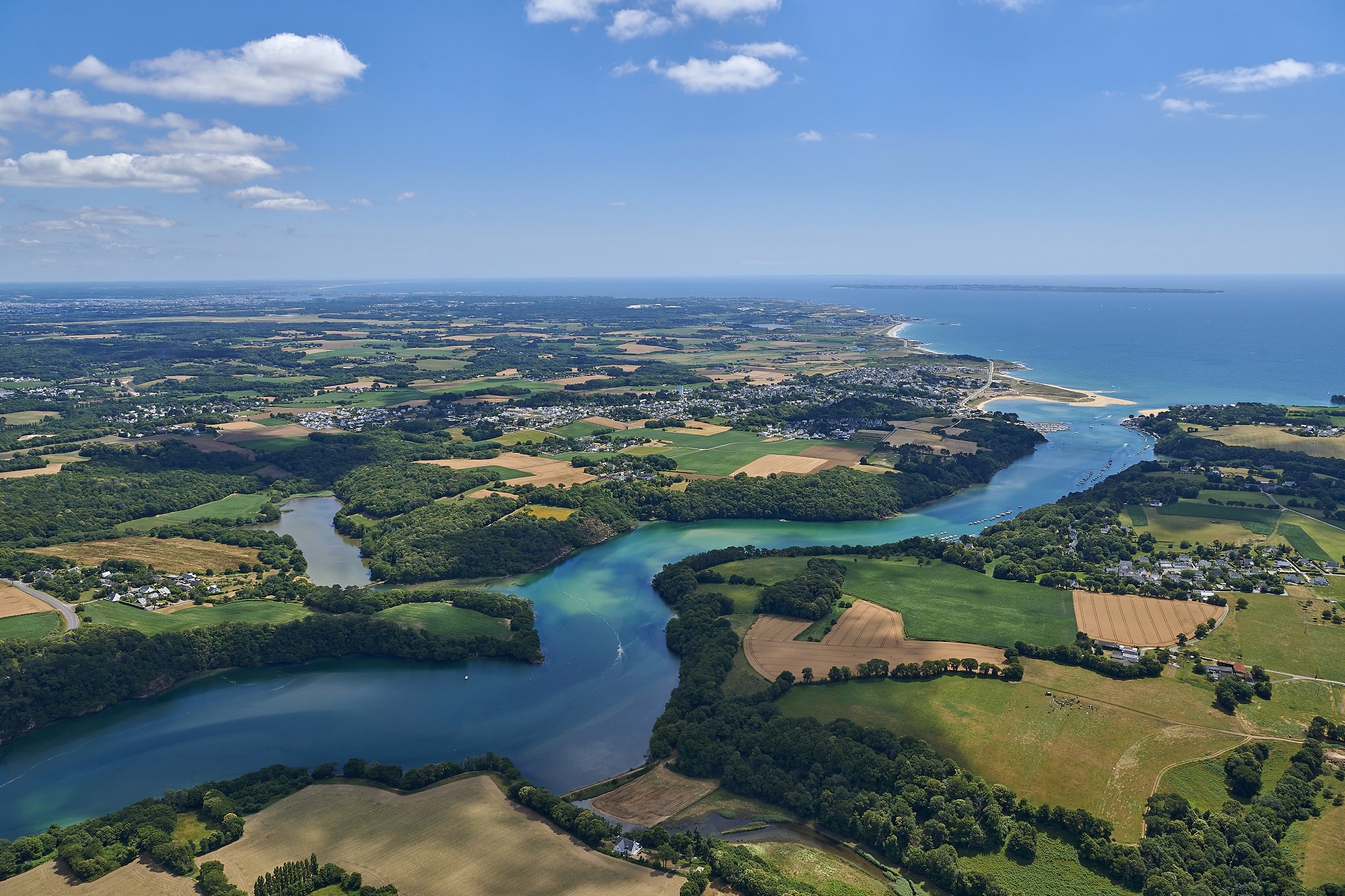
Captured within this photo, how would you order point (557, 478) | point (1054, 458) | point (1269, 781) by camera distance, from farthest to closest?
point (1054, 458) < point (557, 478) < point (1269, 781)

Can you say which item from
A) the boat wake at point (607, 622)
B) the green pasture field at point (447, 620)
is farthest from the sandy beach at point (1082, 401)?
the green pasture field at point (447, 620)

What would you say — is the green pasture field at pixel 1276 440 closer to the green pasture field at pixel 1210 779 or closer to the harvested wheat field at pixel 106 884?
the green pasture field at pixel 1210 779

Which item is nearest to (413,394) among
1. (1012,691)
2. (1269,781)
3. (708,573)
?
(708,573)

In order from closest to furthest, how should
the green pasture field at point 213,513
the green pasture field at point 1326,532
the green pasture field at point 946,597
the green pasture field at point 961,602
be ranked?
the green pasture field at point 961,602 → the green pasture field at point 946,597 → the green pasture field at point 1326,532 → the green pasture field at point 213,513

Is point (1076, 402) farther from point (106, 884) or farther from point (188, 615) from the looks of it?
point (106, 884)

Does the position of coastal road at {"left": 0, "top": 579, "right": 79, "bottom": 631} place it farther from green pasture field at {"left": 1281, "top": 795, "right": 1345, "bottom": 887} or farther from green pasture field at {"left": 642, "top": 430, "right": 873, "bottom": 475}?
green pasture field at {"left": 1281, "top": 795, "right": 1345, "bottom": 887}

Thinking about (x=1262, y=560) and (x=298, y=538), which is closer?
(x=1262, y=560)

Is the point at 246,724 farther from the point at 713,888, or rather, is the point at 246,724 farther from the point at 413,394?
the point at 413,394
